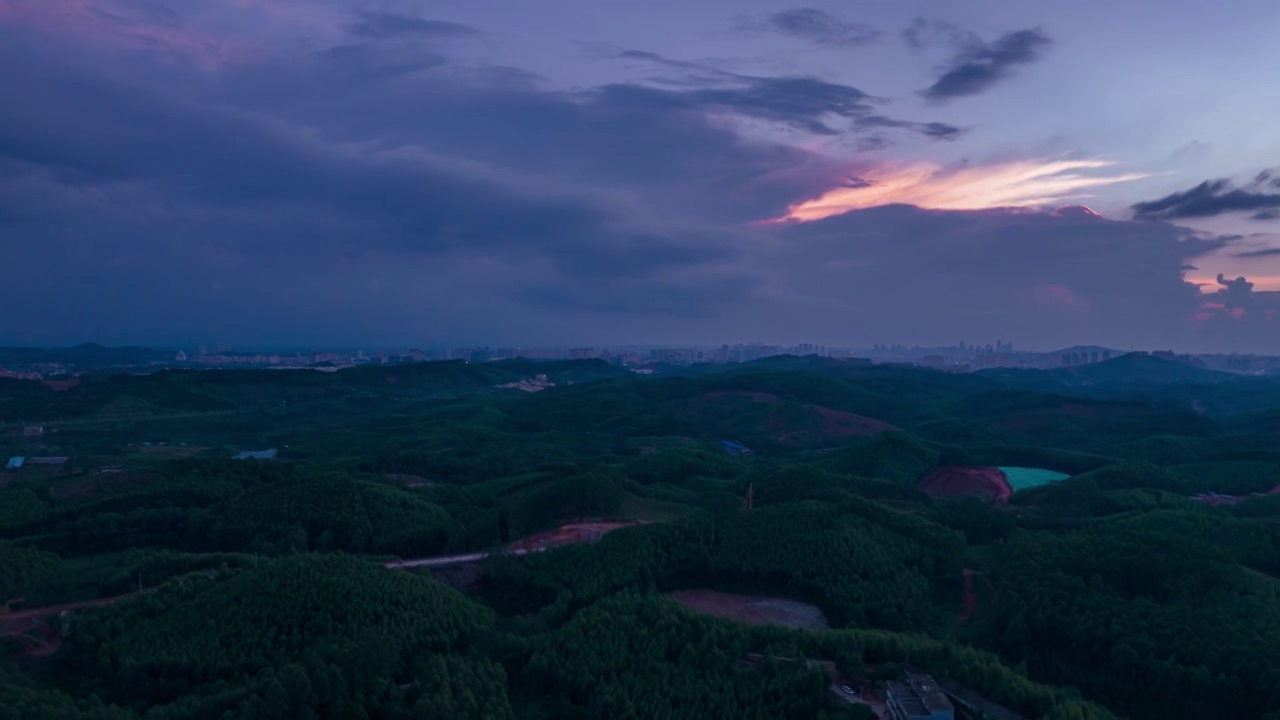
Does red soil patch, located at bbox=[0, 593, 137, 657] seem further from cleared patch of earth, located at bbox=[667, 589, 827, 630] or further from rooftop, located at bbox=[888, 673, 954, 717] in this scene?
rooftop, located at bbox=[888, 673, 954, 717]

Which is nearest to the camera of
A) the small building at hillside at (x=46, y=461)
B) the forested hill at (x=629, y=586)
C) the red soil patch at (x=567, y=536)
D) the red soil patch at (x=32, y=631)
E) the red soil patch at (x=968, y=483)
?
the forested hill at (x=629, y=586)

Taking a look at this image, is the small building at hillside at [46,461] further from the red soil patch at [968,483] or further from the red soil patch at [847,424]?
the red soil patch at [847,424]

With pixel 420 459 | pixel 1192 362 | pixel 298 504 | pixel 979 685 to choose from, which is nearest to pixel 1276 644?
pixel 979 685

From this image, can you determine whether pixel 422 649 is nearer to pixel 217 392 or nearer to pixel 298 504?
pixel 298 504

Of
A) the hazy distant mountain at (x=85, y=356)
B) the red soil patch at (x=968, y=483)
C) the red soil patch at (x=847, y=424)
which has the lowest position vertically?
the red soil patch at (x=968, y=483)

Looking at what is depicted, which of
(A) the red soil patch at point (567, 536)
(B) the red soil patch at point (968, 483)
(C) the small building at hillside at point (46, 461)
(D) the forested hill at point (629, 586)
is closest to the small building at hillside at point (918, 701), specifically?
(D) the forested hill at point (629, 586)

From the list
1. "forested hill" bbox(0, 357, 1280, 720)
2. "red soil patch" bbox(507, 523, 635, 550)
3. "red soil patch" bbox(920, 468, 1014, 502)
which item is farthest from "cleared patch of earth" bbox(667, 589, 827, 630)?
"red soil patch" bbox(920, 468, 1014, 502)

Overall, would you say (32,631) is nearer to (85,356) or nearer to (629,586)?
(629,586)
